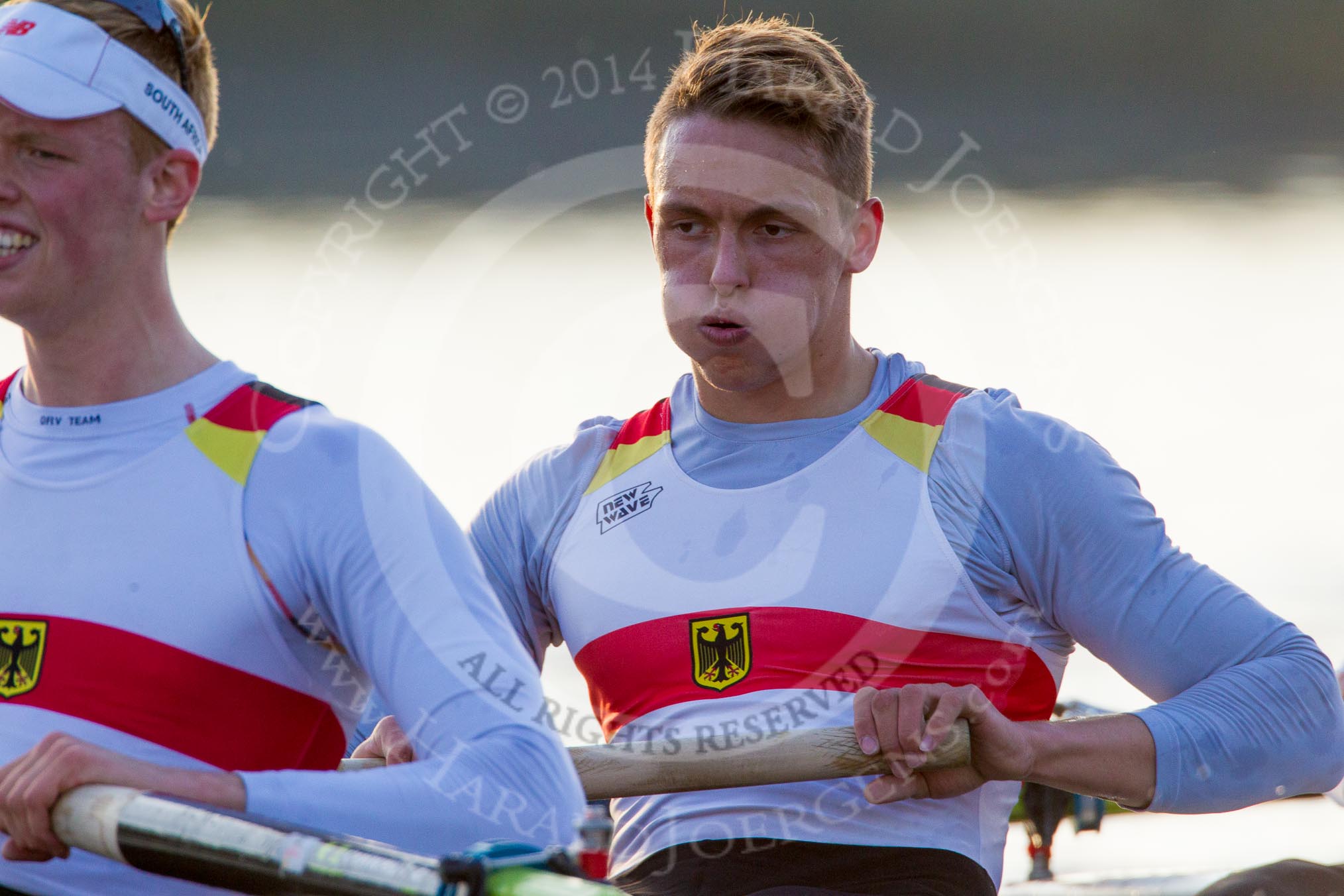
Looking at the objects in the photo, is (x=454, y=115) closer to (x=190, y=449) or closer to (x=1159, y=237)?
(x=1159, y=237)

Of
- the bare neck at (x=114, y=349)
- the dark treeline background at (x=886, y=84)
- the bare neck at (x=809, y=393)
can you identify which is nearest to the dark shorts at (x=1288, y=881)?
the bare neck at (x=809, y=393)

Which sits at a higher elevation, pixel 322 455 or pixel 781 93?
pixel 781 93

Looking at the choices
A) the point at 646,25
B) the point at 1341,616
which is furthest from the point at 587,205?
the point at 1341,616

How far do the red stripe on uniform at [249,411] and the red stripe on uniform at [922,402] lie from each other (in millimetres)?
Result: 927

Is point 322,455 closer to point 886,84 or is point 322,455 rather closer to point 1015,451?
point 1015,451

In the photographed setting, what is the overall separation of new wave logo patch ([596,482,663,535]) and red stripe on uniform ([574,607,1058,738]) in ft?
0.58

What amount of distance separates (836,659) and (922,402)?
0.40m

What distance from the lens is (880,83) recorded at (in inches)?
516

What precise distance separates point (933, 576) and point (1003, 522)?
12 cm

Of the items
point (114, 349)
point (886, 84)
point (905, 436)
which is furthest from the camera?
point (886, 84)

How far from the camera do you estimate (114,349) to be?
185cm

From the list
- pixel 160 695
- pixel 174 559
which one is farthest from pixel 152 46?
pixel 160 695

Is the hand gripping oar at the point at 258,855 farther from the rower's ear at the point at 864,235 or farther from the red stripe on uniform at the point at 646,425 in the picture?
the rower's ear at the point at 864,235

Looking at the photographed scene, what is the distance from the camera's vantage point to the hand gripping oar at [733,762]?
6.67 ft
